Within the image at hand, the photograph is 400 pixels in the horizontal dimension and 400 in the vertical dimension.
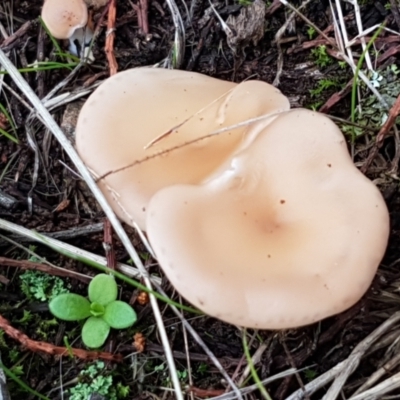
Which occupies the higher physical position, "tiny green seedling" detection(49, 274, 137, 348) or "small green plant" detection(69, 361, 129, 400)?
"tiny green seedling" detection(49, 274, 137, 348)

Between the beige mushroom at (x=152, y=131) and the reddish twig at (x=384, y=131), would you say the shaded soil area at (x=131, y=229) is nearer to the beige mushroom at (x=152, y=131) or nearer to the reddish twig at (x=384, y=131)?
the reddish twig at (x=384, y=131)

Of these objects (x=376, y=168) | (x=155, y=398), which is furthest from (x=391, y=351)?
(x=155, y=398)

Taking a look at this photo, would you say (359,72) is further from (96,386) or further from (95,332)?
(96,386)

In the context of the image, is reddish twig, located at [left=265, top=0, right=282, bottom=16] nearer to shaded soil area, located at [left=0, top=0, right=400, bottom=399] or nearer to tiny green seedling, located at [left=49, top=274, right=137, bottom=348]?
shaded soil area, located at [left=0, top=0, right=400, bottom=399]

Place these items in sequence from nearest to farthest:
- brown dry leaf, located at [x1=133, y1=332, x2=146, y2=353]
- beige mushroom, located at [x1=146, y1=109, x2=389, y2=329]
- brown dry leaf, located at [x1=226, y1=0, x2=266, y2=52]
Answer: beige mushroom, located at [x1=146, y1=109, x2=389, y2=329]
brown dry leaf, located at [x1=133, y1=332, x2=146, y2=353]
brown dry leaf, located at [x1=226, y1=0, x2=266, y2=52]

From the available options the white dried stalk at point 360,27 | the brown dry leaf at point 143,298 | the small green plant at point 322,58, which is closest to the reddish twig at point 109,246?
the brown dry leaf at point 143,298

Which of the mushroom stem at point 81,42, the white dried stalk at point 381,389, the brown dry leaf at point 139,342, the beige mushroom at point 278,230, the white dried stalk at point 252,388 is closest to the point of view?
the beige mushroom at point 278,230

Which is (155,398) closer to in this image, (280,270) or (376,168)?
(280,270)

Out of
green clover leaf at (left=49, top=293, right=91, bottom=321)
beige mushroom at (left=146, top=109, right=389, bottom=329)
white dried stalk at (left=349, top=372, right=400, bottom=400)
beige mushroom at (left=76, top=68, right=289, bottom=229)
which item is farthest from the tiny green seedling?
white dried stalk at (left=349, top=372, right=400, bottom=400)
